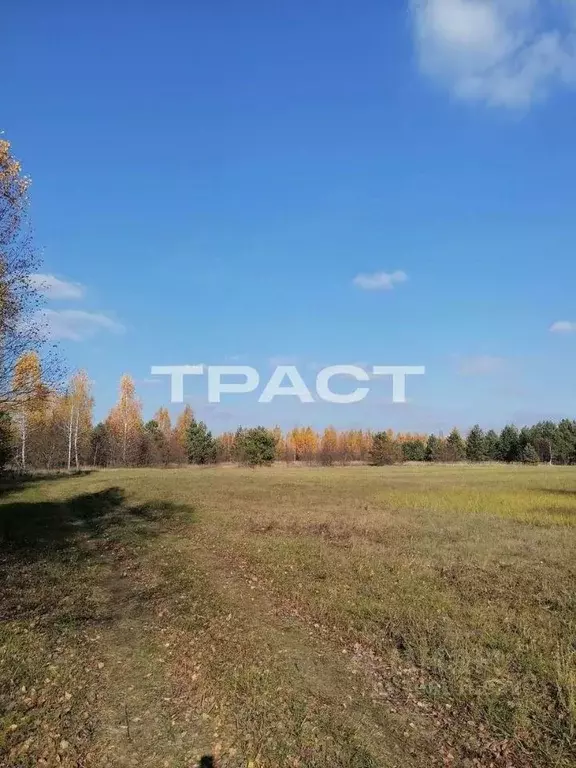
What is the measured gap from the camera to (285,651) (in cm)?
990

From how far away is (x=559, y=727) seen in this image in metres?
7.37

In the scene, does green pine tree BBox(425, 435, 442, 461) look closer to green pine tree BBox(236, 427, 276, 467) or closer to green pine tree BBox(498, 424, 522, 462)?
green pine tree BBox(498, 424, 522, 462)

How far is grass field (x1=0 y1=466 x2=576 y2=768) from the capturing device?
272 inches

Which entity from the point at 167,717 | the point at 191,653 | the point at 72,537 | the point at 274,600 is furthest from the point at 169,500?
the point at 167,717

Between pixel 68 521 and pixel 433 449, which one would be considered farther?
pixel 433 449

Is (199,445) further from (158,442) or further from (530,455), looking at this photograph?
(530,455)

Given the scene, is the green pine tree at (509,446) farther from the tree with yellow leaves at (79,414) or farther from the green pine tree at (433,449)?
the tree with yellow leaves at (79,414)

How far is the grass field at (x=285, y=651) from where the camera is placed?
6.91 m

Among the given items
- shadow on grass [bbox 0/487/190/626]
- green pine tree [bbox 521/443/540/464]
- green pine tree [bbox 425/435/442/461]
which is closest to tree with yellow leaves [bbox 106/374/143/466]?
shadow on grass [bbox 0/487/190/626]

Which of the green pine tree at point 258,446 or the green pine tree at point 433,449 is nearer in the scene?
the green pine tree at point 258,446

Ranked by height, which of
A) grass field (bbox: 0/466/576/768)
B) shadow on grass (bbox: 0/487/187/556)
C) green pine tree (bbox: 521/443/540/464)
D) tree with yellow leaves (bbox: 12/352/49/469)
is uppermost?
tree with yellow leaves (bbox: 12/352/49/469)

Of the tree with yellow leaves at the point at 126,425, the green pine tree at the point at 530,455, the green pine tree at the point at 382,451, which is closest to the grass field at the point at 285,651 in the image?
the tree with yellow leaves at the point at 126,425

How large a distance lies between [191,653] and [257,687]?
1.88 meters

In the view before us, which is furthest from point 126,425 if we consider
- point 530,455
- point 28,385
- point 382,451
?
point 530,455
